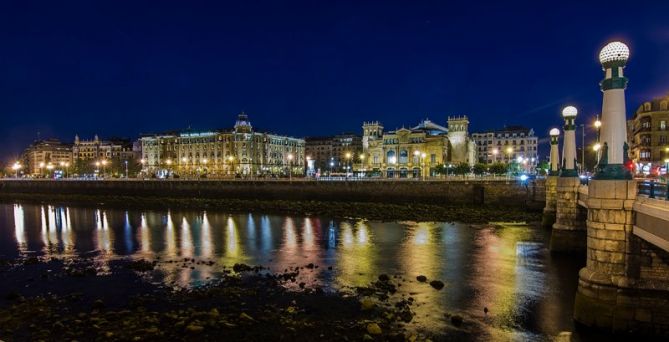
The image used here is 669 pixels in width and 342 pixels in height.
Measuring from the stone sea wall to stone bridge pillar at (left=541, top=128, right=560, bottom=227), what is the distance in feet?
59.2

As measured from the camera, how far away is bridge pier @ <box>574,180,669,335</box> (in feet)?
50.5

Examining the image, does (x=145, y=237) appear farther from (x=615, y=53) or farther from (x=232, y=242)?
(x=615, y=53)

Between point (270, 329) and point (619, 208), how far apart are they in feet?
45.3

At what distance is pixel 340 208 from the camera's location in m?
68.9

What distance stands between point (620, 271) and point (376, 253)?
68.8ft

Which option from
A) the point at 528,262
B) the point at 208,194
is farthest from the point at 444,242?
the point at 208,194

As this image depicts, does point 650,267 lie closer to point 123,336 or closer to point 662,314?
point 662,314

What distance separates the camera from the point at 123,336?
18344mm

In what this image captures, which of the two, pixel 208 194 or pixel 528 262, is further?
pixel 208 194

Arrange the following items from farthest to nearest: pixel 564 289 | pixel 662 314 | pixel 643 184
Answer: pixel 564 289, pixel 643 184, pixel 662 314

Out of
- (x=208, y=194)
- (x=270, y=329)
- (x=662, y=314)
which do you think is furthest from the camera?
(x=208, y=194)

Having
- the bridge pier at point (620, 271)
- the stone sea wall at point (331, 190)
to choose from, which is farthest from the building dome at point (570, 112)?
the stone sea wall at point (331, 190)

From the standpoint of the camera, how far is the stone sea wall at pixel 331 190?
6700cm

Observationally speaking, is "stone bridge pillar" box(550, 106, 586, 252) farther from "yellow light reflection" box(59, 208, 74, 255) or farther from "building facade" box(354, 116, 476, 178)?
"building facade" box(354, 116, 476, 178)
